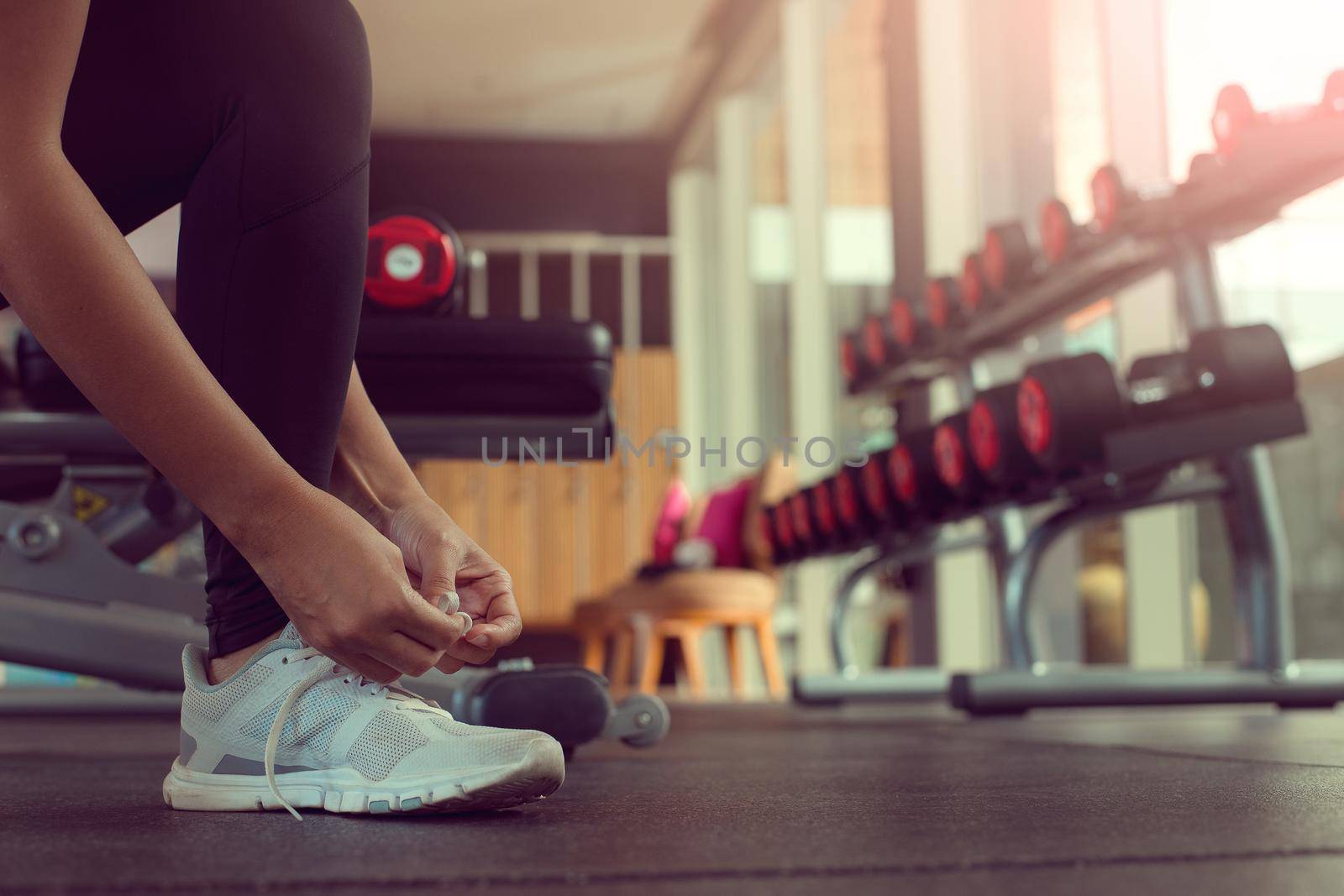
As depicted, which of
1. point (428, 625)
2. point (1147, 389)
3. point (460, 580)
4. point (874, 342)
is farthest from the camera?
point (874, 342)

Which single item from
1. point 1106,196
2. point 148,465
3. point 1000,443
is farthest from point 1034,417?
point 148,465

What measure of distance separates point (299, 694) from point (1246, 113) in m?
1.59

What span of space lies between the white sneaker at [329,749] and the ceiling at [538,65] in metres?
4.58

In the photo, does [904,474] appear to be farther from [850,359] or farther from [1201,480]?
[850,359]

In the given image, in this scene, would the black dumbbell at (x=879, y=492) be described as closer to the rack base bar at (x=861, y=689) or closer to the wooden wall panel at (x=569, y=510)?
the rack base bar at (x=861, y=689)

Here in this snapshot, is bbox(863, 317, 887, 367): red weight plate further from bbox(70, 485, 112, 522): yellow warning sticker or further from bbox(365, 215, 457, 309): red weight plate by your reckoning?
bbox(70, 485, 112, 522): yellow warning sticker

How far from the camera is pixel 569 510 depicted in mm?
6688

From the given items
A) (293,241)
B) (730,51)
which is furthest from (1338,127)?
(730,51)

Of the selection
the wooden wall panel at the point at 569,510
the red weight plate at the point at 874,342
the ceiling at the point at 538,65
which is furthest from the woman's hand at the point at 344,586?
the wooden wall panel at the point at 569,510

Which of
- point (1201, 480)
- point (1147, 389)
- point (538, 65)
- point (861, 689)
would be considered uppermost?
point (538, 65)

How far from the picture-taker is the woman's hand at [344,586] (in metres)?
0.62

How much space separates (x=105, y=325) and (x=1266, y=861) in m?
0.54

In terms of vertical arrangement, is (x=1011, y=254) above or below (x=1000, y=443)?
above

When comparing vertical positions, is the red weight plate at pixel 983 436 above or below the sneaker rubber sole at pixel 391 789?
above
